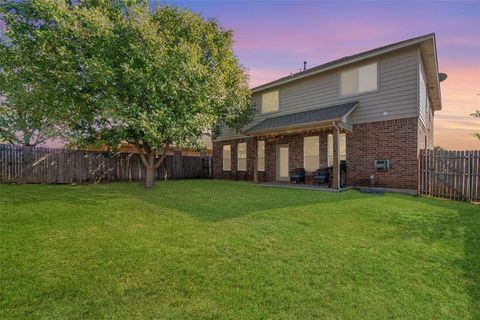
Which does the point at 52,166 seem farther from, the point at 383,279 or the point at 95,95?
the point at 383,279

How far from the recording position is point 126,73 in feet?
28.2

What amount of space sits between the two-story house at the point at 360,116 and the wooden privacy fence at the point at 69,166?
26.0 ft

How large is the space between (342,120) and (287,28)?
176 inches

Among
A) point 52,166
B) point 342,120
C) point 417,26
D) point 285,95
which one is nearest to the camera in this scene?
point 342,120

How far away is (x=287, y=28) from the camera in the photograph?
10.6 meters

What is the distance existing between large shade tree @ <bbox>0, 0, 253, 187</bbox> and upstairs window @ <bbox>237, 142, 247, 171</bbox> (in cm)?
641

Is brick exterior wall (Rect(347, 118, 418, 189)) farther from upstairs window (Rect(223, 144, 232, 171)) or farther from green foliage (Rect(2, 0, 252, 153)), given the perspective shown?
upstairs window (Rect(223, 144, 232, 171))

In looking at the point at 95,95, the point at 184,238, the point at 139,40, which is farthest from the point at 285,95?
the point at 184,238

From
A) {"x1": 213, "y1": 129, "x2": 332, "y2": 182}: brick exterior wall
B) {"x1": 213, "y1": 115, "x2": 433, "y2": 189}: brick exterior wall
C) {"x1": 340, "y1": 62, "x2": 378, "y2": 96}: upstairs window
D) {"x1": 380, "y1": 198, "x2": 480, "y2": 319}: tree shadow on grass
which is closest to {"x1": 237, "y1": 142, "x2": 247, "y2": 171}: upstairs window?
{"x1": 213, "y1": 129, "x2": 332, "y2": 182}: brick exterior wall

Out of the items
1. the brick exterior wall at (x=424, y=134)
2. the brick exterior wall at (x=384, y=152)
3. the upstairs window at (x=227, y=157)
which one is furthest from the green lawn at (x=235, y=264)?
the upstairs window at (x=227, y=157)

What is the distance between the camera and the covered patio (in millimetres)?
10492

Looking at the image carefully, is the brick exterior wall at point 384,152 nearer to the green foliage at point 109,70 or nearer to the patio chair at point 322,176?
the patio chair at point 322,176

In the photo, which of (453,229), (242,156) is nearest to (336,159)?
(453,229)

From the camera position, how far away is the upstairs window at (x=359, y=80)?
36.9 feet
